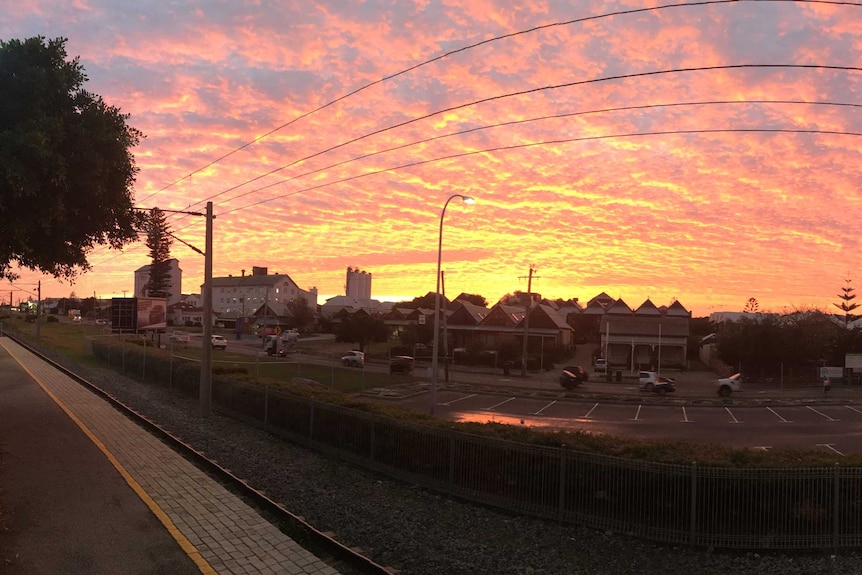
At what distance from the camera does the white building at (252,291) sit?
14238 centimetres

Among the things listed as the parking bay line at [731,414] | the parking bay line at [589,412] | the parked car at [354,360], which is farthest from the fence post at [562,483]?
the parked car at [354,360]

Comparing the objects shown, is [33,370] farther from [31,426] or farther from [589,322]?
[589,322]

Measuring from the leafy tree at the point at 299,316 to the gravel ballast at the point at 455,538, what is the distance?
94.4 meters

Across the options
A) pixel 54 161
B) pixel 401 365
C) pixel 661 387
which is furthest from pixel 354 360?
pixel 54 161

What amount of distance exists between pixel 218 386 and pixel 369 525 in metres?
15.7

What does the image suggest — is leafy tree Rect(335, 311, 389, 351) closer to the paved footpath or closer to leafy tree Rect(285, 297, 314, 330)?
leafy tree Rect(285, 297, 314, 330)

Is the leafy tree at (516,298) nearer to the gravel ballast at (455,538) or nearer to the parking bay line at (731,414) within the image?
the parking bay line at (731,414)

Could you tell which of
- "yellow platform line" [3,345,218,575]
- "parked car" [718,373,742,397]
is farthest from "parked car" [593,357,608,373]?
"yellow platform line" [3,345,218,575]

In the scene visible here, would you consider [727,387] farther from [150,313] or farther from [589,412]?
[150,313]

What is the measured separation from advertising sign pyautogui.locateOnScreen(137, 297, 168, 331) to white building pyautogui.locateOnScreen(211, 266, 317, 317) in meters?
78.1

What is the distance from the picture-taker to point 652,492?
32.4ft

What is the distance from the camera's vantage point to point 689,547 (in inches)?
372

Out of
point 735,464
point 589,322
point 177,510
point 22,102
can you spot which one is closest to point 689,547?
point 735,464

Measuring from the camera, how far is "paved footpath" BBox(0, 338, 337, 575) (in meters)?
8.12
